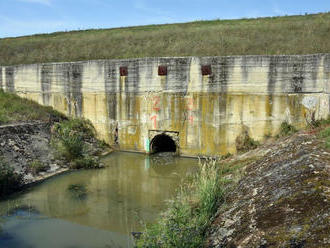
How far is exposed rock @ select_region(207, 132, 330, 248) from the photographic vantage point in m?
3.47

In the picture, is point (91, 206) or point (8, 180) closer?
point (91, 206)

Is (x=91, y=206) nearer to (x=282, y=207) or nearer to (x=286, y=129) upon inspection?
(x=282, y=207)

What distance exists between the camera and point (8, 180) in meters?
8.15

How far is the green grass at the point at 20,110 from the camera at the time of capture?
39.8ft

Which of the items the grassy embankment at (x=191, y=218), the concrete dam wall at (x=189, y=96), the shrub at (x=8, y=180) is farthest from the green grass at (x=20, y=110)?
Answer: the grassy embankment at (x=191, y=218)

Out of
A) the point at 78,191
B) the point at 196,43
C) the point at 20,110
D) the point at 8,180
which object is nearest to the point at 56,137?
the point at 20,110

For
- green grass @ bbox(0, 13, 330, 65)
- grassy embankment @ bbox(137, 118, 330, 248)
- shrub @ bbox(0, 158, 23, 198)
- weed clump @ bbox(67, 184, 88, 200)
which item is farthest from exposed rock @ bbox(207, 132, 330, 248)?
green grass @ bbox(0, 13, 330, 65)

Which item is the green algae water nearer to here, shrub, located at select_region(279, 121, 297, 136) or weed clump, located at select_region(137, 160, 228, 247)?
weed clump, located at select_region(137, 160, 228, 247)

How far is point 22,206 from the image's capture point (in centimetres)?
746

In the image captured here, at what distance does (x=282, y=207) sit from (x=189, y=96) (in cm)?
740

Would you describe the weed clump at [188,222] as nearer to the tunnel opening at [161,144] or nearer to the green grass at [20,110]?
the tunnel opening at [161,144]

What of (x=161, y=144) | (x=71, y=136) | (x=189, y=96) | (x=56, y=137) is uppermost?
(x=189, y=96)

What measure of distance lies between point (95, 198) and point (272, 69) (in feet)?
23.3

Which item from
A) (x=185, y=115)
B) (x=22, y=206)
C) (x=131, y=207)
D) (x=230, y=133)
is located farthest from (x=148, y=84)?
(x=22, y=206)
